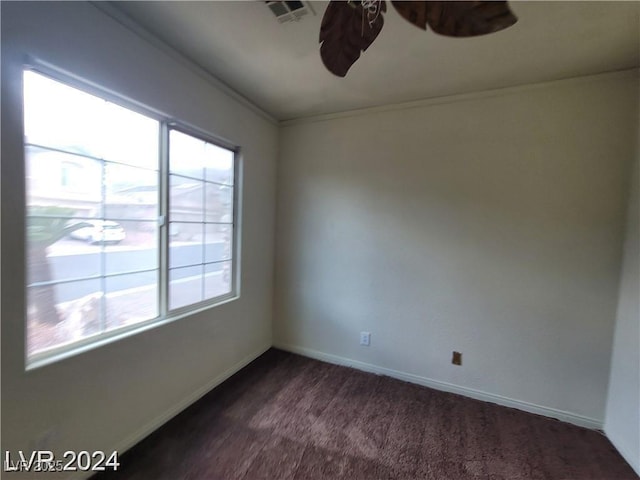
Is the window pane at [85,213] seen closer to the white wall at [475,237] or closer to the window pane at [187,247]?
the window pane at [187,247]

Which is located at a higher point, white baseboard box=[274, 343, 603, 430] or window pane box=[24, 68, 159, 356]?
window pane box=[24, 68, 159, 356]

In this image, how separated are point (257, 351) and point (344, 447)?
140cm

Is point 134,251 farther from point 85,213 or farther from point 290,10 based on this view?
point 290,10

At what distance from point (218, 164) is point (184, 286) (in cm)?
106

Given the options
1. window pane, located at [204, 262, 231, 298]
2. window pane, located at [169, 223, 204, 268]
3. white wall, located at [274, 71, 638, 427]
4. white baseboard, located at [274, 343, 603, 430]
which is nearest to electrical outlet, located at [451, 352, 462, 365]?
white wall, located at [274, 71, 638, 427]

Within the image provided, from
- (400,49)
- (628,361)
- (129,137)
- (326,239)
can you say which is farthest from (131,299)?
(628,361)

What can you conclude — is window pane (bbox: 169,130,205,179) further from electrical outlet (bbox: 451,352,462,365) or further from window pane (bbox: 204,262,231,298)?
electrical outlet (bbox: 451,352,462,365)

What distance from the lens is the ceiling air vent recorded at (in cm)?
138

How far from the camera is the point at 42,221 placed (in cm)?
128

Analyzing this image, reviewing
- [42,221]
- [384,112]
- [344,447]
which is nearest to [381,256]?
[384,112]

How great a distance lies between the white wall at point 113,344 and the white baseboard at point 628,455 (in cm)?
280

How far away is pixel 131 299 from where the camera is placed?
5.56 ft

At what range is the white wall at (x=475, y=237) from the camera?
189 cm

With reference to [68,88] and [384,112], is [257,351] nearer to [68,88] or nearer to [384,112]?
[68,88]
